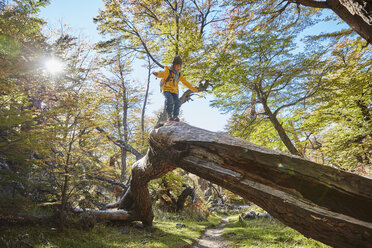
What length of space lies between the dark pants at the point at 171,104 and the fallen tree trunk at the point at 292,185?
235 cm

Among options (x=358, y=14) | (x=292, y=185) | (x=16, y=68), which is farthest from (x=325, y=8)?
(x=16, y=68)

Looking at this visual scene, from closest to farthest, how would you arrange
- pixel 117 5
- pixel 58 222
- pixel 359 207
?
pixel 359 207 → pixel 58 222 → pixel 117 5

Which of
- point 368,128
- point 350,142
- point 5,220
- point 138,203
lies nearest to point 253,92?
point 368,128

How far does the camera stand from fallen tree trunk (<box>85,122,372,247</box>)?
1.68 meters

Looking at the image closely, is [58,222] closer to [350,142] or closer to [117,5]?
[117,5]

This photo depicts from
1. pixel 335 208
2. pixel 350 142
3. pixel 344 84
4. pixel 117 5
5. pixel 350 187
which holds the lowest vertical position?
pixel 335 208

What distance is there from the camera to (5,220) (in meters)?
4.04

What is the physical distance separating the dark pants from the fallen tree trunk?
2.35 metres

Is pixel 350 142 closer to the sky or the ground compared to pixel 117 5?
closer to the ground

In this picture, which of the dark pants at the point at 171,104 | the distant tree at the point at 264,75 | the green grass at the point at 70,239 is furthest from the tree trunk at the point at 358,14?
the green grass at the point at 70,239

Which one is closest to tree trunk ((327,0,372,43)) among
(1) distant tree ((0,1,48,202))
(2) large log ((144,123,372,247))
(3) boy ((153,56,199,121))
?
(2) large log ((144,123,372,247))

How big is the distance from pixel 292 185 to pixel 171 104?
398cm

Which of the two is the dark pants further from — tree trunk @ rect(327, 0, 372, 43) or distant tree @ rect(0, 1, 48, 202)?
tree trunk @ rect(327, 0, 372, 43)

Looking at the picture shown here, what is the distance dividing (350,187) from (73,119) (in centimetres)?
570
